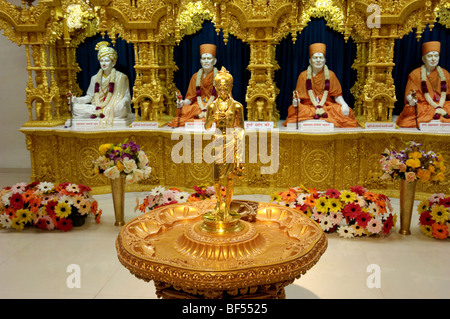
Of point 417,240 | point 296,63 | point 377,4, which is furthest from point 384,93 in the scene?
point 417,240

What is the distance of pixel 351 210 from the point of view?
4.00m

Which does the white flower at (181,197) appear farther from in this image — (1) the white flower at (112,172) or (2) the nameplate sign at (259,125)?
(2) the nameplate sign at (259,125)

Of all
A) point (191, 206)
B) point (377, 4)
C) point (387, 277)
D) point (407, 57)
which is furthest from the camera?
point (407, 57)

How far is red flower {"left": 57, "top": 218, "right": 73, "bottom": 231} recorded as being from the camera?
416 centimetres

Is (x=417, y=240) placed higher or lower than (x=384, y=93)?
lower

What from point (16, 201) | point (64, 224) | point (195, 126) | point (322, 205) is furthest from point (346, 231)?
point (16, 201)

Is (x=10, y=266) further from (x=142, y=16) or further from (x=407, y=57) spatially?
(x=407, y=57)

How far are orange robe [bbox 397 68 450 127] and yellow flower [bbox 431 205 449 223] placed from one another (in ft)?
5.34

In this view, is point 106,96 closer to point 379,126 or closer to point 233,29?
point 233,29

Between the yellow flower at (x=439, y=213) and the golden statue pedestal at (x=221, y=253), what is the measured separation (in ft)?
6.63

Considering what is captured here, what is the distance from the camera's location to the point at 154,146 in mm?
5516

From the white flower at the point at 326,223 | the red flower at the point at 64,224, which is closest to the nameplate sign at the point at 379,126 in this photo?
the white flower at the point at 326,223
